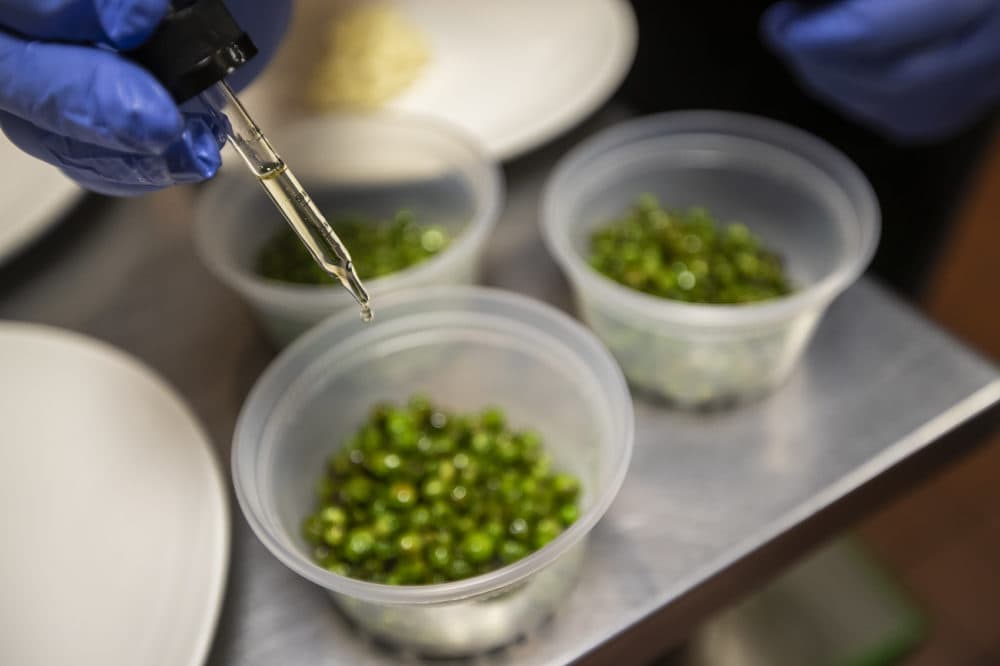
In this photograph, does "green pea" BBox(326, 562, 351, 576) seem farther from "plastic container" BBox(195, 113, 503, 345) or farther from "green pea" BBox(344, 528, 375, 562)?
"plastic container" BBox(195, 113, 503, 345)

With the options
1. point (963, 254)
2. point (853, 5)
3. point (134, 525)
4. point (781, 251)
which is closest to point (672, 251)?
point (781, 251)

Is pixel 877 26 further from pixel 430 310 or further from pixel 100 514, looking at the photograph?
pixel 100 514

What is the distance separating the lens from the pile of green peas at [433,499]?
29.4 inches

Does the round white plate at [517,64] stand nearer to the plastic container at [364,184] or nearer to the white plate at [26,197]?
the plastic container at [364,184]

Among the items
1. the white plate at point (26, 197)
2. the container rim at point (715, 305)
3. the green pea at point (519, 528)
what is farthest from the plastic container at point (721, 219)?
the white plate at point (26, 197)

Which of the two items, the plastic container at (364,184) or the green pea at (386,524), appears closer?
the green pea at (386,524)

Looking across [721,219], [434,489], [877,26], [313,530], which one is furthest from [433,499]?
[877,26]

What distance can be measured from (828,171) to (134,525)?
870mm

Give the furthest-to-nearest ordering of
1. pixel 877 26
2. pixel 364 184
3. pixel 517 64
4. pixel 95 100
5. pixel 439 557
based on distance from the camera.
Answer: pixel 517 64 < pixel 364 184 < pixel 877 26 < pixel 439 557 < pixel 95 100

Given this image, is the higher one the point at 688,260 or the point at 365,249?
the point at 365,249

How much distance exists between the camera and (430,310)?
0.87m

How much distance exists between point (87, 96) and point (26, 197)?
1.97 ft

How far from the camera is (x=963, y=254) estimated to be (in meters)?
1.87

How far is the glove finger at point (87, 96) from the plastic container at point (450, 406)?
0.29 m
